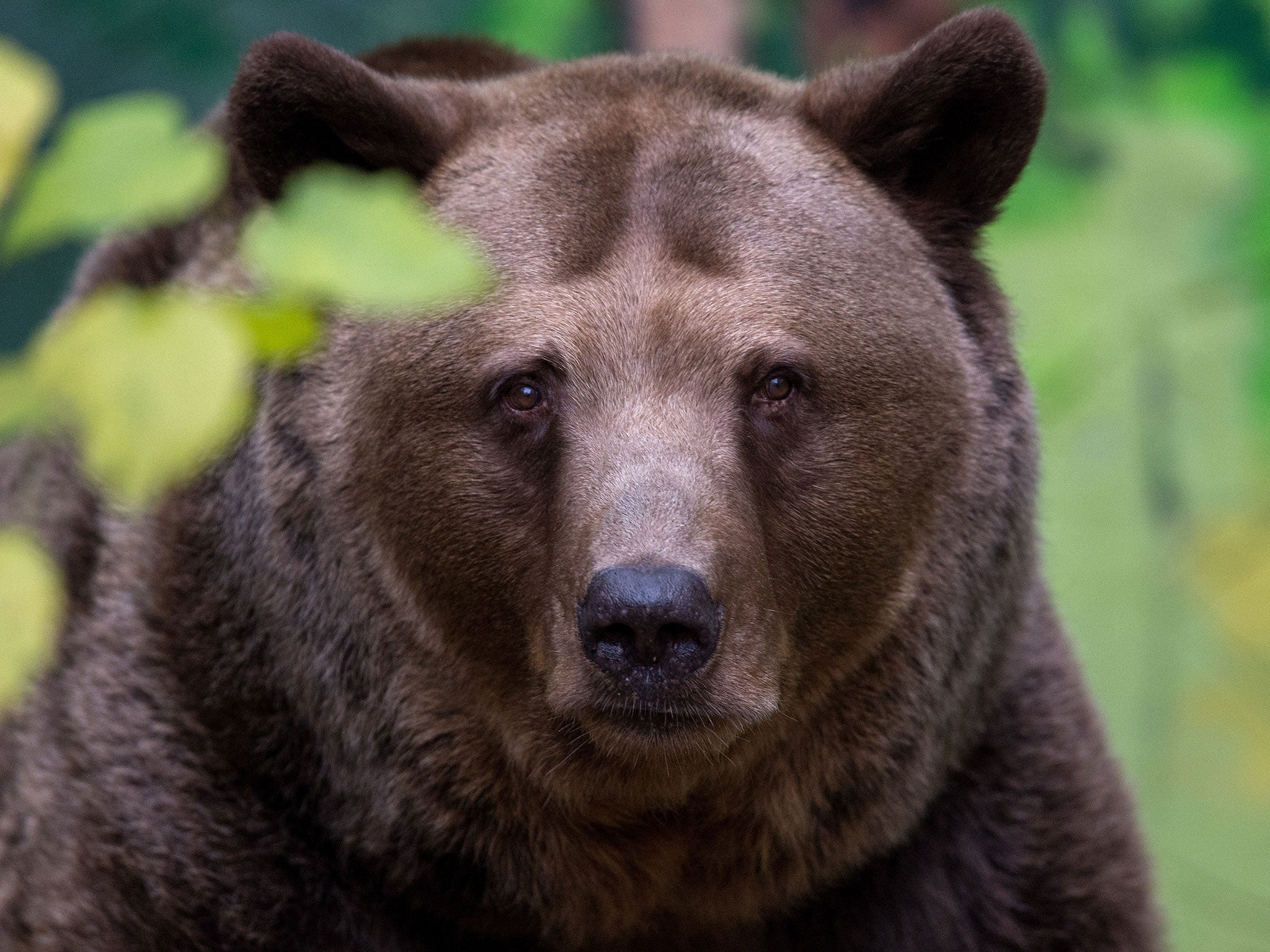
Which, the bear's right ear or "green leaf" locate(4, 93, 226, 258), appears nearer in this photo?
"green leaf" locate(4, 93, 226, 258)

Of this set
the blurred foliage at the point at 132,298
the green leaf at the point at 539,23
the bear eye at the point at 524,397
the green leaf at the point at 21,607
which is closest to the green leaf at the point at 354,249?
the blurred foliage at the point at 132,298

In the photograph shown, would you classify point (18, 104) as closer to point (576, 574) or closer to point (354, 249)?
point (354, 249)

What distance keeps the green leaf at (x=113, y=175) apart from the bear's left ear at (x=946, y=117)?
334cm

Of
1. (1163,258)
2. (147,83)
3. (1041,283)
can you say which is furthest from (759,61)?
(147,83)

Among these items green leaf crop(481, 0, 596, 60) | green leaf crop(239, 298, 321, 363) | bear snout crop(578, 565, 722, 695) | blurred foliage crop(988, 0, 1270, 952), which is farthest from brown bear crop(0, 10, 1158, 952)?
blurred foliage crop(988, 0, 1270, 952)

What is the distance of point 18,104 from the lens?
4.04ft

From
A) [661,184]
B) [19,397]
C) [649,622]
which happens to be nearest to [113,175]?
[19,397]

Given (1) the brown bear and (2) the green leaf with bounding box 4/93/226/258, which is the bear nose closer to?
(1) the brown bear

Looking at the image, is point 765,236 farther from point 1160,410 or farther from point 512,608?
point 1160,410

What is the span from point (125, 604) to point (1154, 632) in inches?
329

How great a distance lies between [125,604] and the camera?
15.8 feet

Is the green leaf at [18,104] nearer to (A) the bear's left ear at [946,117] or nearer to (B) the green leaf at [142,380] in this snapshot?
(B) the green leaf at [142,380]

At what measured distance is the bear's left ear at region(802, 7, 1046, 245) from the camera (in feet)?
14.2

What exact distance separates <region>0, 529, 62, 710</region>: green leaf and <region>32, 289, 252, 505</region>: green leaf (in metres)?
0.09
